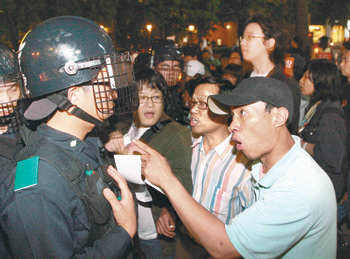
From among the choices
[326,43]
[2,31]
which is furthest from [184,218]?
[2,31]

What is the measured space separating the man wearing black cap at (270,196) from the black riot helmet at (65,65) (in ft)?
1.82

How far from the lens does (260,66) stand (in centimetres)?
354

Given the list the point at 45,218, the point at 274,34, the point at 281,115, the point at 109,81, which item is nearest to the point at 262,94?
the point at 281,115

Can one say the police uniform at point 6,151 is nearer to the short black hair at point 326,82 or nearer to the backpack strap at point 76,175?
the backpack strap at point 76,175

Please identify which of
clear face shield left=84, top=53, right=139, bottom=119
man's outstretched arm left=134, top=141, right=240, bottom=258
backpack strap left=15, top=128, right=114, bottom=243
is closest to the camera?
backpack strap left=15, top=128, right=114, bottom=243

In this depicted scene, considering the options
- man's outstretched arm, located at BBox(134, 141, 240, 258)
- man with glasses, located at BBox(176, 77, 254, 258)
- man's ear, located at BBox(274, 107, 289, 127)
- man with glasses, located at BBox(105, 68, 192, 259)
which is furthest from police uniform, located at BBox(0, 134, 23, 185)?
man's ear, located at BBox(274, 107, 289, 127)

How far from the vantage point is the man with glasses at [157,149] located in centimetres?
262

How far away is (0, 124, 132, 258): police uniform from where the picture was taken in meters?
1.35

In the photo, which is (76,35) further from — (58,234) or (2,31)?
(2,31)

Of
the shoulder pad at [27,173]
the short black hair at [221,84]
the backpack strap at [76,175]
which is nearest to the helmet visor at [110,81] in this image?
the backpack strap at [76,175]

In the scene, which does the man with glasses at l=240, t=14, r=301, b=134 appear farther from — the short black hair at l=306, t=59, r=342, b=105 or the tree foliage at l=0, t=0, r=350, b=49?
the tree foliage at l=0, t=0, r=350, b=49

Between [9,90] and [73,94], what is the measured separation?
1.12 metres

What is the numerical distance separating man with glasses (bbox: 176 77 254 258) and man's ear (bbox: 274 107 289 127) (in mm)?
609

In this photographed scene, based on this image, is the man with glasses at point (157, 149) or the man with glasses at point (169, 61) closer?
the man with glasses at point (157, 149)
